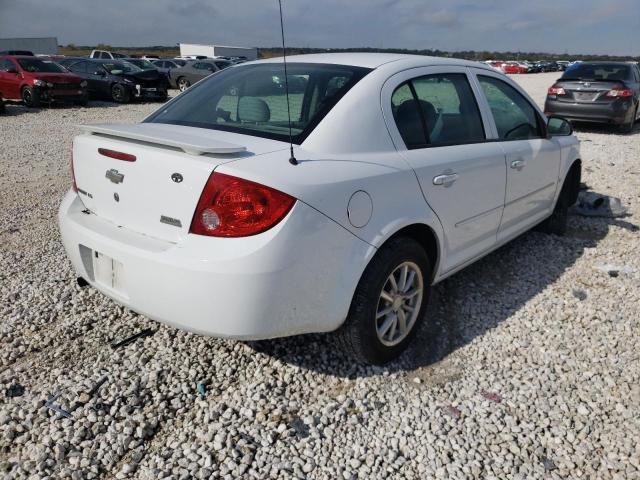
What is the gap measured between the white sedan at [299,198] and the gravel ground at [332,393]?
382mm

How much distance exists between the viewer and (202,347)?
3.00 meters

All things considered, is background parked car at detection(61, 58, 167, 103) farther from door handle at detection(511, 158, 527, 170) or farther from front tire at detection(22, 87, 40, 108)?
door handle at detection(511, 158, 527, 170)

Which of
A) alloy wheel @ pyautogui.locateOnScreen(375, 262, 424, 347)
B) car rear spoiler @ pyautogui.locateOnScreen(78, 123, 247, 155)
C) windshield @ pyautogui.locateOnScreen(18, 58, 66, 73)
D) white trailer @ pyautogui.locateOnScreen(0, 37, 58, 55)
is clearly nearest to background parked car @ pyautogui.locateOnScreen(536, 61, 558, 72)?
white trailer @ pyautogui.locateOnScreen(0, 37, 58, 55)

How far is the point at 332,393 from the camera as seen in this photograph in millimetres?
2674

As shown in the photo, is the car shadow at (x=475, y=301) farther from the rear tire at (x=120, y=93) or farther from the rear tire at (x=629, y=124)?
the rear tire at (x=120, y=93)

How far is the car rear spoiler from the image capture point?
2.22m

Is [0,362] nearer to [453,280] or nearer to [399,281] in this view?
[399,281]

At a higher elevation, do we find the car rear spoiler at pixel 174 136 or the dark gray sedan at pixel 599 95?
the car rear spoiler at pixel 174 136

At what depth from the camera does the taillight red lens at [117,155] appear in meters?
2.43

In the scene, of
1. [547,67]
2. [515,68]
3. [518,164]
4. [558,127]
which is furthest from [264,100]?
[547,67]

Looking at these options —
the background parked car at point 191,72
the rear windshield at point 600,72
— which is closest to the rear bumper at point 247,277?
the rear windshield at point 600,72

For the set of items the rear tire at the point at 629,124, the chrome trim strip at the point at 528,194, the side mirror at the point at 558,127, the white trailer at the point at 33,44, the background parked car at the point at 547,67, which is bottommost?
the background parked car at the point at 547,67

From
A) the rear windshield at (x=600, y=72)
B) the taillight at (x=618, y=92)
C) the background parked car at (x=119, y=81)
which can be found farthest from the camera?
→ the background parked car at (x=119, y=81)

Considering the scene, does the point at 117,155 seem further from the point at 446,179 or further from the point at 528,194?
the point at 528,194
